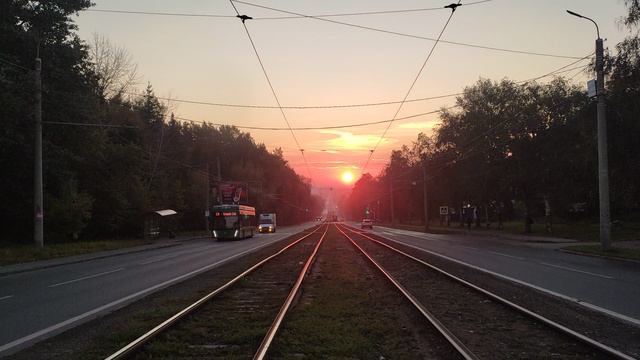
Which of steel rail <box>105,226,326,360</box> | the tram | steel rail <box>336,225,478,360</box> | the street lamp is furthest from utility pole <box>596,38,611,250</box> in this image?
the tram

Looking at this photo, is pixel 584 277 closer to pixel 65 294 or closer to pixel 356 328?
pixel 356 328

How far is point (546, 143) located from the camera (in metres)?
44.1

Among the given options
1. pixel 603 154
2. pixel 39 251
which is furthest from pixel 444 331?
pixel 39 251

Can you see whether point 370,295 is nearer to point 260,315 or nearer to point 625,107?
point 260,315

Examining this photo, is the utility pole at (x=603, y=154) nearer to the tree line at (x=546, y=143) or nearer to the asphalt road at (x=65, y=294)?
the tree line at (x=546, y=143)

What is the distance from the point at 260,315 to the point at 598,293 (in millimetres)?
7979

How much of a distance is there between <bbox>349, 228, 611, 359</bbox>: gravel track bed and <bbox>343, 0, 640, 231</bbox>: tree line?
1729cm

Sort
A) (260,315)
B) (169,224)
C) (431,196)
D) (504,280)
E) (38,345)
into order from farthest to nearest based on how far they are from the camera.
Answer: (431,196) → (169,224) → (504,280) → (260,315) → (38,345)

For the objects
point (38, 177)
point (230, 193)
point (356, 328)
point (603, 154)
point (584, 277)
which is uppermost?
point (603, 154)

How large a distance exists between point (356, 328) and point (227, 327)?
211 cm

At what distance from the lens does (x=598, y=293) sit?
41.6 ft

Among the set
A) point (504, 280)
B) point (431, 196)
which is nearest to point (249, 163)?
point (431, 196)

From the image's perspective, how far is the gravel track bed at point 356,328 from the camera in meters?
7.15

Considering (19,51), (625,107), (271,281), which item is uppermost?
(19,51)
